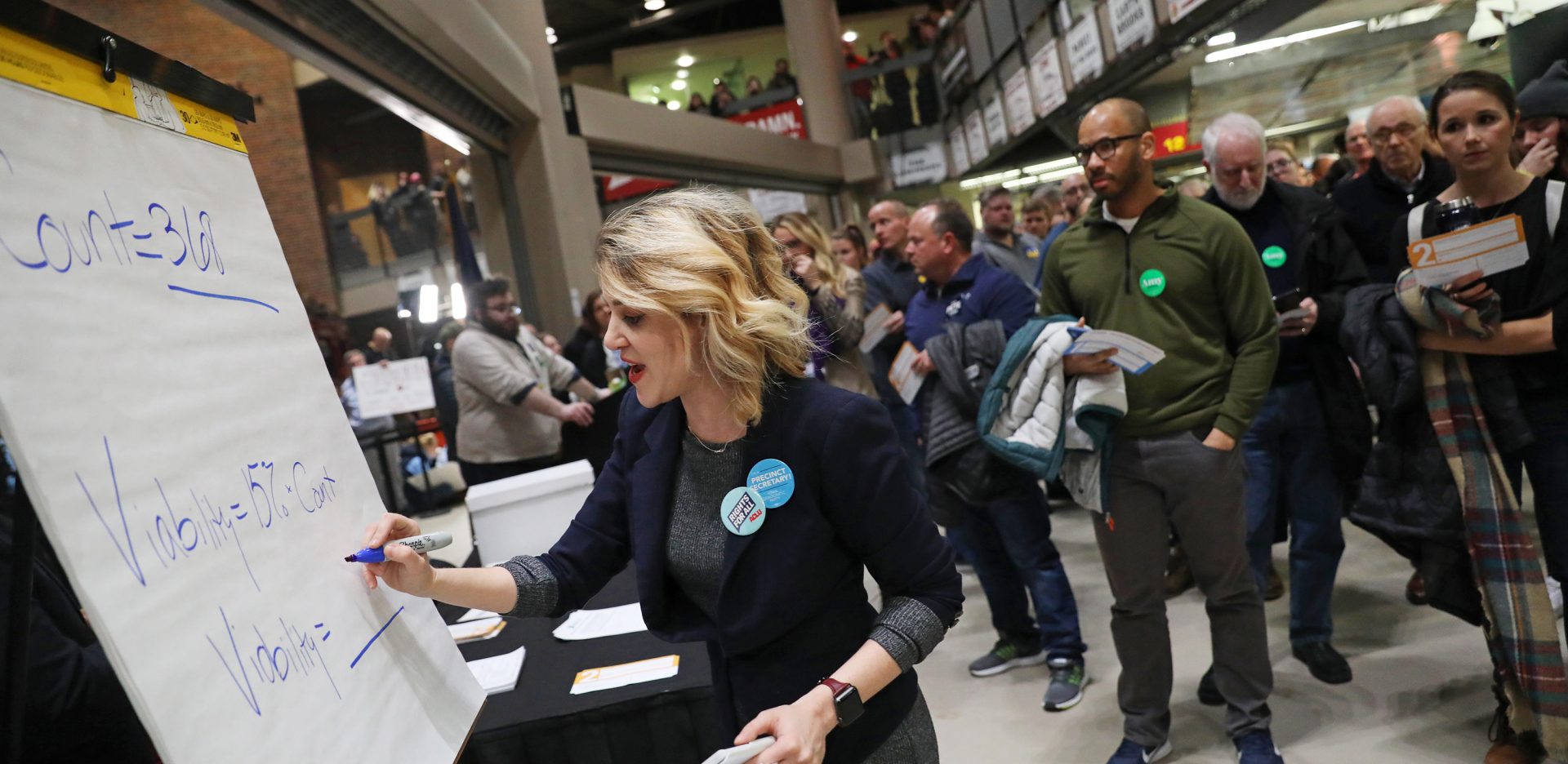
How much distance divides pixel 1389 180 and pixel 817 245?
2047 mm

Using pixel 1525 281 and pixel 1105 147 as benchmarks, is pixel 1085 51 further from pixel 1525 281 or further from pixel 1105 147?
pixel 1525 281

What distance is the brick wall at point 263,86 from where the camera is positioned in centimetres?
341

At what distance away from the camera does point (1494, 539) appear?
2.29 meters

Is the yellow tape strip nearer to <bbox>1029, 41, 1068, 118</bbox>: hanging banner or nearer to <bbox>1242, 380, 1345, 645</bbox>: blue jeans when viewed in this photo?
<bbox>1242, 380, 1345, 645</bbox>: blue jeans

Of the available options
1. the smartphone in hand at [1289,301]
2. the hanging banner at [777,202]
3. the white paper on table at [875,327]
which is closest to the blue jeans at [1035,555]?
the white paper on table at [875,327]

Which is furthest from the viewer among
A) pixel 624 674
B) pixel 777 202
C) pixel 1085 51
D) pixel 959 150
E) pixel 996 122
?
pixel 777 202

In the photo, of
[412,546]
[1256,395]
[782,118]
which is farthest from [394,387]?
[782,118]

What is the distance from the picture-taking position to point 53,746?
1363mm

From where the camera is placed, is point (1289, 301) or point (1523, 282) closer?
point (1523, 282)

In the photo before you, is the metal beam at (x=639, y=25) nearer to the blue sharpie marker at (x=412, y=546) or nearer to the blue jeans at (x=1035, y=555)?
the blue jeans at (x=1035, y=555)

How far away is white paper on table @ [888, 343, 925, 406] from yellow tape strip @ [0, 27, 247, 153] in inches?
97.5

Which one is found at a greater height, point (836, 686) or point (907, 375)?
point (907, 375)

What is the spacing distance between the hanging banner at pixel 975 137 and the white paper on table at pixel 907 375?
7495 mm

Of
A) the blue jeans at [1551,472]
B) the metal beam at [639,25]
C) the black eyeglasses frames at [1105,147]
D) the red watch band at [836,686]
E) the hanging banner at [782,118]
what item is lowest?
the blue jeans at [1551,472]
